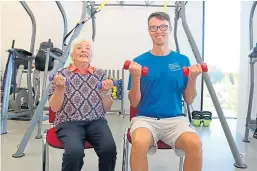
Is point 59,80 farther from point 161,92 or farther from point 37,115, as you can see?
point 37,115

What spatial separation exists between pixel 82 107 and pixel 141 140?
46 centimetres

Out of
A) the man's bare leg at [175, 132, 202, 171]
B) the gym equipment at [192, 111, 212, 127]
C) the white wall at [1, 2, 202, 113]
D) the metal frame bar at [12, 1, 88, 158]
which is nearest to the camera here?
the man's bare leg at [175, 132, 202, 171]

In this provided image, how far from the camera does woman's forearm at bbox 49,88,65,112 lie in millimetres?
1622

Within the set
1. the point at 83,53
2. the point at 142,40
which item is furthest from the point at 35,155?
the point at 142,40

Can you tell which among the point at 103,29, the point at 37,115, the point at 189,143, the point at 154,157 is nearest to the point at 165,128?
the point at 189,143

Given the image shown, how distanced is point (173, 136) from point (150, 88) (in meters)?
0.33

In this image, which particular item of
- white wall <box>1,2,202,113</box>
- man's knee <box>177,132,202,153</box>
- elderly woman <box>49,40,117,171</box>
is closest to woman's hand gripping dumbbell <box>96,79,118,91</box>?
elderly woman <box>49,40,117,171</box>

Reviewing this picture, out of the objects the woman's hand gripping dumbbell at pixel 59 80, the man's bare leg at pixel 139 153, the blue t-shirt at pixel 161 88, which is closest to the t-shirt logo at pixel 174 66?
the blue t-shirt at pixel 161 88

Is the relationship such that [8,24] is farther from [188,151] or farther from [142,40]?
[188,151]

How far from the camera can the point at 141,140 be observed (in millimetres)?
1466

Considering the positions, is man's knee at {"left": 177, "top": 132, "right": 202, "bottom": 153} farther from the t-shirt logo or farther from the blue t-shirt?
the t-shirt logo

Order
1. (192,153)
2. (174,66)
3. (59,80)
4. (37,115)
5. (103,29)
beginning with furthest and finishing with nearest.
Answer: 1. (103,29)
2. (37,115)
3. (174,66)
4. (59,80)
5. (192,153)

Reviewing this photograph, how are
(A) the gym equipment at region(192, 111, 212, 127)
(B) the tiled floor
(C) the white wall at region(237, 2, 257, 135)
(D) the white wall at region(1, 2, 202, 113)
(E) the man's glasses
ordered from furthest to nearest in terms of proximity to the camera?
(D) the white wall at region(1, 2, 202, 113)
(A) the gym equipment at region(192, 111, 212, 127)
(C) the white wall at region(237, 2, 257, 135)
(B) the tiled floor
(E) the man's glasses

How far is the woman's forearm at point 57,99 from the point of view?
1622mm
